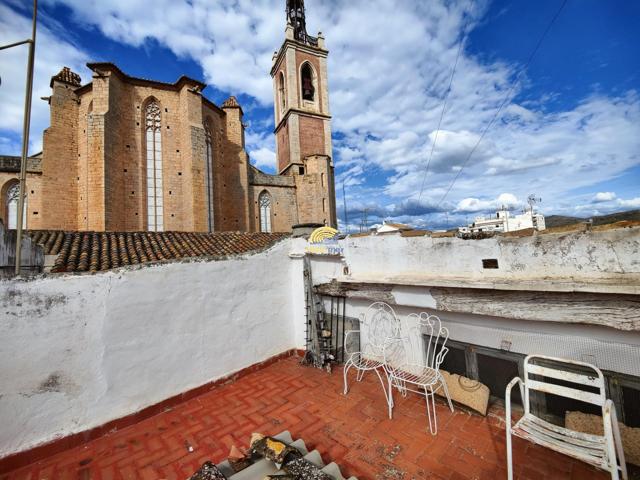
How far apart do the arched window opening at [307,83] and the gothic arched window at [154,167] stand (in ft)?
43.6

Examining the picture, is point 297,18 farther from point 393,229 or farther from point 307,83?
point 393,229

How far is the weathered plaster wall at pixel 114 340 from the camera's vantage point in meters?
3.41

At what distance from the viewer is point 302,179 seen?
2192 cm

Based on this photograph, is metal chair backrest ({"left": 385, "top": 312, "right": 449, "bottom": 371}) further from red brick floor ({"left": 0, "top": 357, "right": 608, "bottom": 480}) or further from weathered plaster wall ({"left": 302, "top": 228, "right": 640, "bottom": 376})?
red brick floor ({"left": 0, "top": 357, "right": 608, "bottom": 480})

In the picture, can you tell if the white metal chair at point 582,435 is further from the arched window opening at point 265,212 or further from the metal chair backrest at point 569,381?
the arched window opening at point 265,212

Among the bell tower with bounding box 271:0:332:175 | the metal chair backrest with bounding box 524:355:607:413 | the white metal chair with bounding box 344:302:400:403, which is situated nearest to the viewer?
the metal chair backrest with bounding box 524:355:607:413

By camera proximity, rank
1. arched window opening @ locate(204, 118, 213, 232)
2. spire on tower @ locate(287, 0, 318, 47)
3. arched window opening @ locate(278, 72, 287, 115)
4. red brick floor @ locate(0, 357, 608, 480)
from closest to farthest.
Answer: red brick floor @ locate(0, 357, 608, 480), arched window opening @ locate(204, 118, 213, 232), arched window opening @ locate(278, 72, 287, 115), spire on tower @ locate(287, 0, 318, 47)

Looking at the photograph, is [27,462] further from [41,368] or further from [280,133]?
[280,133]

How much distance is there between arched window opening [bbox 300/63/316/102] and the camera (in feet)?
81.4

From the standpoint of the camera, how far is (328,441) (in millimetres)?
3545

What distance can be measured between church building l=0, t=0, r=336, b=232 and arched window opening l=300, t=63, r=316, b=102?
322 inches

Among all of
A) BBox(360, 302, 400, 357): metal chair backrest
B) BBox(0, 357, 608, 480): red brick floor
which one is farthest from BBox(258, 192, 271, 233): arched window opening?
BBox(0, 357, 608, 480): red brick floor

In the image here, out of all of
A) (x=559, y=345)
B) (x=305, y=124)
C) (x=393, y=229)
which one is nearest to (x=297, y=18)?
(x=305, y=124)

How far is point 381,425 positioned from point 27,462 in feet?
14.5
